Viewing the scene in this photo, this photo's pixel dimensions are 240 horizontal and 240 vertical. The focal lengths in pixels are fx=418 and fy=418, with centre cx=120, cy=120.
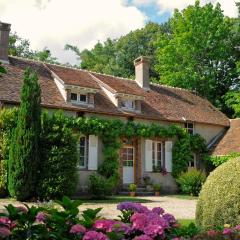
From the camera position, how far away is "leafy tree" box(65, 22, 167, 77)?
4191cm

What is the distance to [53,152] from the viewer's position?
17094 mm

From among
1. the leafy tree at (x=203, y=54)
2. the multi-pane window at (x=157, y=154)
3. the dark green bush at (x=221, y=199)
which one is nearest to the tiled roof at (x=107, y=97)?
the multi-pane window at (x=157, y=154)

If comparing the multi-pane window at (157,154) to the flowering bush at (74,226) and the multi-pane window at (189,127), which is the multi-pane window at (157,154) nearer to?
the multi-pane window at (189,127)

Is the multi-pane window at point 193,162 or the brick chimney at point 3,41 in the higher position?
the brick chimney at point 3,41

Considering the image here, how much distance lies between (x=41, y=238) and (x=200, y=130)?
79.2 feet

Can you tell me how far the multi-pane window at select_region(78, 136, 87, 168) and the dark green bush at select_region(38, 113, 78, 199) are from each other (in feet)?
13.4

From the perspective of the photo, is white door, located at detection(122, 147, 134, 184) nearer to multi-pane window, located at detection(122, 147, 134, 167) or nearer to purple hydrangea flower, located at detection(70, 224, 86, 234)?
multi-pane window, located at detection(122, 147, 134, 167)

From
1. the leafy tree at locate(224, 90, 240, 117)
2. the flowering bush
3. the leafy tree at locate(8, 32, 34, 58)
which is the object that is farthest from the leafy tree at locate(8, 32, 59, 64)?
the flowering bush

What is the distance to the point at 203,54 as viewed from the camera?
33.8 meters

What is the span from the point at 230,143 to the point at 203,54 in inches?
408

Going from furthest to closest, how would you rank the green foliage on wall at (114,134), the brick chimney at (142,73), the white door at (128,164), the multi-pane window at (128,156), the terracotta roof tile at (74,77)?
the brick chimney at (142,73)
the multi-pane window at (128,156)
the white door at (128,164)
the terracotta roof tile at (74,77)
the green foliage on wall at (114,134)

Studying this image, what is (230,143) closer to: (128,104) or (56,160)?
(128,104)

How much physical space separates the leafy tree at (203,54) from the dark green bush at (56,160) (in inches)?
693

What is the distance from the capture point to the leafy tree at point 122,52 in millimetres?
41906
